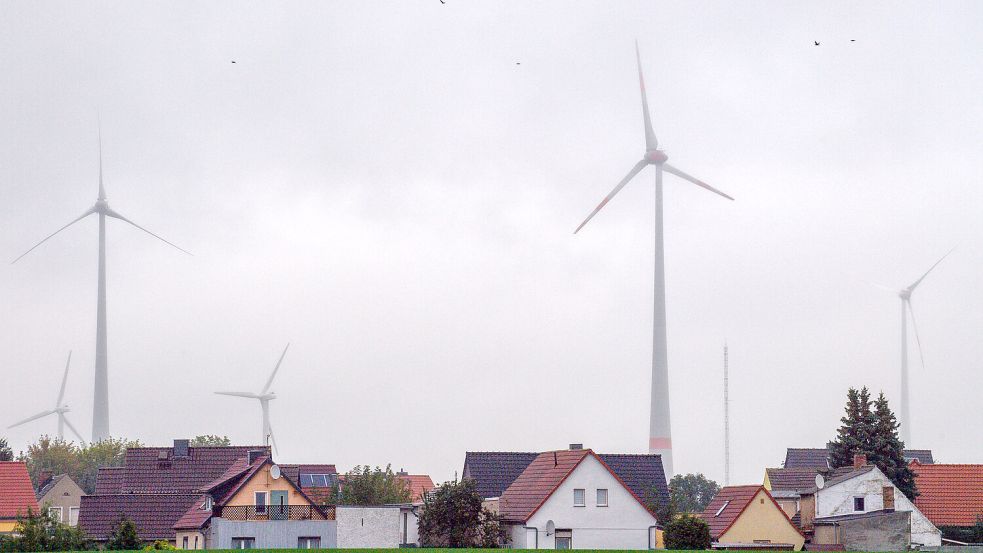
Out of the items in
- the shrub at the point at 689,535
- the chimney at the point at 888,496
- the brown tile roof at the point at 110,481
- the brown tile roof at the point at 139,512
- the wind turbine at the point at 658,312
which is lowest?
the shrub at the point at 689,535

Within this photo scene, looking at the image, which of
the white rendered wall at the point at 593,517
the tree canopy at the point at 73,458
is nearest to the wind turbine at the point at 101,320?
the tree canopy at the point at 73,458

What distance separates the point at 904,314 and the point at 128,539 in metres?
85.5

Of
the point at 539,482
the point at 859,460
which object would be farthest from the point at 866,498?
the point at 539,482

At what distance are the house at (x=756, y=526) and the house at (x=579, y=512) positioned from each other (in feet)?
13.6

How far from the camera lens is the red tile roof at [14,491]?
88.7 metres

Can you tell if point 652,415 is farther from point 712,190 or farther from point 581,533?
point 581,533

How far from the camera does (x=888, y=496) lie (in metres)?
81.4

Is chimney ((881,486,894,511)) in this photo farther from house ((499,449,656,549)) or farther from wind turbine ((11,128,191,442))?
wind turbine ((11,128,191,442))

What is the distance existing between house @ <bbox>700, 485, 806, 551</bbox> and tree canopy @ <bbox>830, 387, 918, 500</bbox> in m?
15.2

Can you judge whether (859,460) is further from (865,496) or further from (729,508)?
(729,508)

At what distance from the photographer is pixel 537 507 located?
7862cm

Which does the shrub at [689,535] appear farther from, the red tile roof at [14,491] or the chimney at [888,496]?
the red tile roof at [14,491]

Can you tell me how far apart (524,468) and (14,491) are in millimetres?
30245

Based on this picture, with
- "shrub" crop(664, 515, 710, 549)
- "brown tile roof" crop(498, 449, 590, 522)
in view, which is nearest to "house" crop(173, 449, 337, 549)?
"brown tile roof" crop(498, 449, 590, 522)
